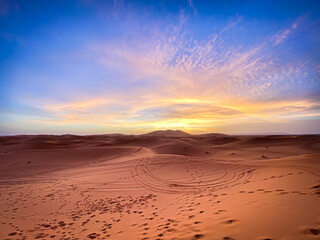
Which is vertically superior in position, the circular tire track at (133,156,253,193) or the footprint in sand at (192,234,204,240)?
the footprint in sand at (192,234,204,240)

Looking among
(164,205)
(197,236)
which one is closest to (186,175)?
(164,205)

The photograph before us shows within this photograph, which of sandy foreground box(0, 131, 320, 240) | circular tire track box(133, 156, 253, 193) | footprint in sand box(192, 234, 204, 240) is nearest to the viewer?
footprint in sand box(192, 234, 204, 240)

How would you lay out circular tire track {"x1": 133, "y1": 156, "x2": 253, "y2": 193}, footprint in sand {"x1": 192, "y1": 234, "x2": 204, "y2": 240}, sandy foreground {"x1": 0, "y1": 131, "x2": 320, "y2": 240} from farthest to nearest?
1. circular tire track {"x1": 133, "y1": 156, "x2": 253, "y2": 193}
2. sandy foreground {"x1": 0, "y1": 131, "x2": 320, "y2": 240}
3. footprint in sand {"x1": 192, "y1": 234, "x2": 204, "y2": 240}

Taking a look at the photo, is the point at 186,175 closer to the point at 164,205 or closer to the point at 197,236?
the point at 164,205

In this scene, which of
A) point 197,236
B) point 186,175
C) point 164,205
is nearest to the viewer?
point 197,236

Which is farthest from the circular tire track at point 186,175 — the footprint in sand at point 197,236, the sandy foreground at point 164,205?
the footprint in sand at point 197,236

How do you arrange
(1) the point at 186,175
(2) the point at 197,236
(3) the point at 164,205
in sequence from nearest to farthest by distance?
1. (2) the point at 197,236
2. (3) the point at 164,205
3. (1) the point at 186,175

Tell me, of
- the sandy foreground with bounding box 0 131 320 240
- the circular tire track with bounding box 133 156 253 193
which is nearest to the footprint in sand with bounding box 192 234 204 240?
the sandy foreground with bounding box 0 131 320 240

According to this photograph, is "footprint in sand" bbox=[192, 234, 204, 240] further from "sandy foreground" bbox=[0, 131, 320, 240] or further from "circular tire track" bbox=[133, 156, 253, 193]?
"circular tire track" bbox=[133, 156, 253, 193]

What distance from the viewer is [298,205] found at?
399cm

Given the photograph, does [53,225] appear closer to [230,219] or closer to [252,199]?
[230,219]

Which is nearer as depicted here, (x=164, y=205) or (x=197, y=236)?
(x=197, y=236)

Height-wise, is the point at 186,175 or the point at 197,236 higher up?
the point at 197,236

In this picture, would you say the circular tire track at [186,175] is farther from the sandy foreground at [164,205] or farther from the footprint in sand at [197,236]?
the footprint in sand at [197,236]
